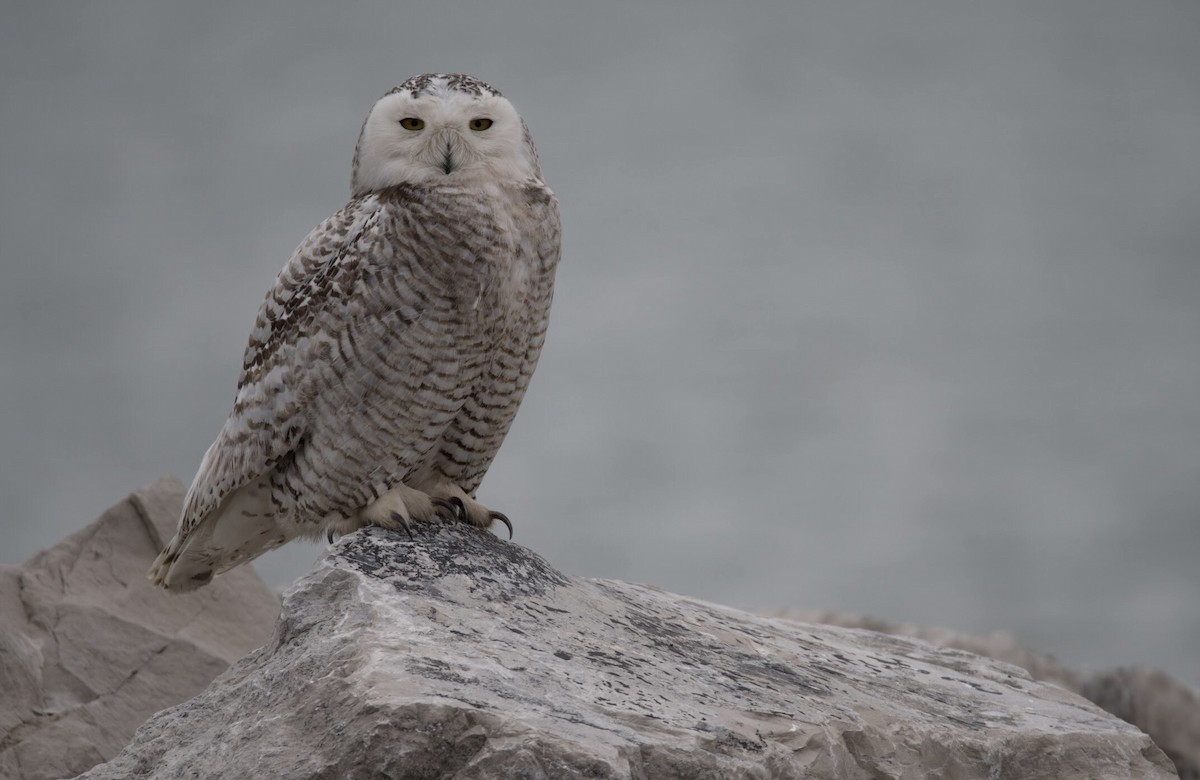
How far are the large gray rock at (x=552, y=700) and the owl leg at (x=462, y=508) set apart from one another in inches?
5.0

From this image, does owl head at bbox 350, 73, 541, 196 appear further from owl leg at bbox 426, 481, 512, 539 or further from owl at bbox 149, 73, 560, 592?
owl leg at bbox 426, 481, 512, 539

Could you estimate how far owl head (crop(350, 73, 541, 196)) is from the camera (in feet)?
10.6

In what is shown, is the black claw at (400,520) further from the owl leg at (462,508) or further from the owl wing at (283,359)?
the owl wing at (283,359)

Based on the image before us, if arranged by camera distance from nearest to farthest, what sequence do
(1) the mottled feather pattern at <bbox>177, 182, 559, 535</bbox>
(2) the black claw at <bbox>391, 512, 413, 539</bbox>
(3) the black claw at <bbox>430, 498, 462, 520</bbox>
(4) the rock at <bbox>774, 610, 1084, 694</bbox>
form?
(1) the mottled feather pattern at <bbox>177, 182, 559, 535</bbox>, (2) the black claw at <bbox>391, 512, 413, 539</bbox>, (3) the black claw at <bbox>430, 498, 462, 520</bbox>, (4) the rock at <bbox>774, 610, 1084, 694</bbox>

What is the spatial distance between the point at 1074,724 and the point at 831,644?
68 cm

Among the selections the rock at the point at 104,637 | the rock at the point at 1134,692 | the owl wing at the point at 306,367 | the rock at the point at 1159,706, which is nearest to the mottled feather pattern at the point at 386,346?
the owl wing at the point at 306,367

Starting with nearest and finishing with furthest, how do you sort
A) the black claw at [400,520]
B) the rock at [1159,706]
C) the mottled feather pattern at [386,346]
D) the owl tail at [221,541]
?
the mottled feather pattern at [386,346] → the black claw at [400,520] → the owl tail at [221,541] → the rock at [1159,706]

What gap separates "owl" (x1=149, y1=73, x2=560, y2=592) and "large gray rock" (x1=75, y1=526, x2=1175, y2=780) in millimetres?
226

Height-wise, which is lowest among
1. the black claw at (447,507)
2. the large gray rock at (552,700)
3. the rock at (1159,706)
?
the large gray rock at (552,700)

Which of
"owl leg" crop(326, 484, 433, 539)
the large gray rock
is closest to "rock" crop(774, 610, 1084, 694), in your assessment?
the large gray rock

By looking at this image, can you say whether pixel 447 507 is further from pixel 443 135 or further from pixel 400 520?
pixel 443 135

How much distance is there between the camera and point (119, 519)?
4.82 meters

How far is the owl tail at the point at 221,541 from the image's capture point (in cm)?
355

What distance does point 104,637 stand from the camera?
14.3ft
